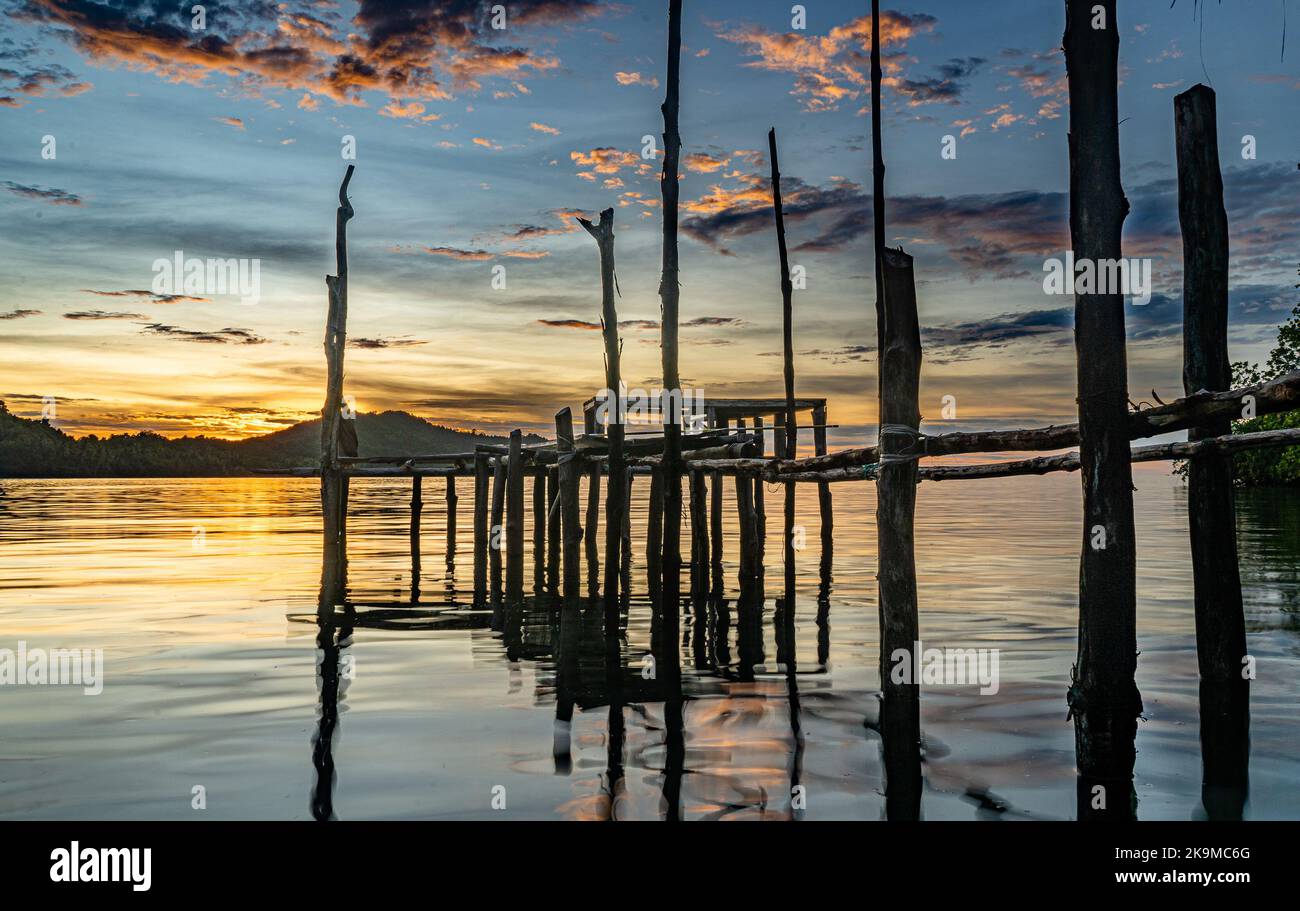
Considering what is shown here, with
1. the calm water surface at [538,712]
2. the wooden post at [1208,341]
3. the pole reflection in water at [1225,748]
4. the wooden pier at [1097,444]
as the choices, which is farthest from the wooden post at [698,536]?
the wooden post at [1208,341]

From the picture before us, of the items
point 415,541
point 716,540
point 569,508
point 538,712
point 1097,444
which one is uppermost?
point 1097,444

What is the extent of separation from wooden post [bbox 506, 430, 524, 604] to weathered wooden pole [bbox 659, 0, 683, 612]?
560 centimetres

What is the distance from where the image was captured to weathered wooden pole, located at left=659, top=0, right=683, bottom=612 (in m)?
10.8

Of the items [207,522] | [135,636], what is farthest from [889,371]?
[207,522]

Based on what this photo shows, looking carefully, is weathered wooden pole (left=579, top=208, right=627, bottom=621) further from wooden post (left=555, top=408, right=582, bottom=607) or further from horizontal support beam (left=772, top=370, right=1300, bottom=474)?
horizontal support beam (left=772, top=370, right=1300, bottom=474)

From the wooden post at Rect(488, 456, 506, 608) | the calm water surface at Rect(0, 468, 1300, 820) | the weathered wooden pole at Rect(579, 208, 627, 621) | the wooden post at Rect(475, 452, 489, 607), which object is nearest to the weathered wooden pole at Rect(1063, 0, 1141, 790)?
the calm water surface at Rect(0, 468, 1300, 820)

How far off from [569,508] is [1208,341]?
7.85 m

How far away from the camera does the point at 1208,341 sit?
7.46 meters

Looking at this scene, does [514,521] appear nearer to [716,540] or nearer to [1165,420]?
[716,540]

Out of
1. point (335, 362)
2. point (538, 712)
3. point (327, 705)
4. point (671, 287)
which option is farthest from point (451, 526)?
point (538, 712)

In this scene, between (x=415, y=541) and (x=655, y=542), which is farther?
(x=415, y=541)
